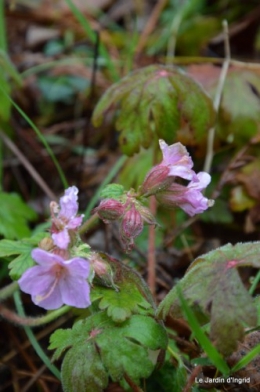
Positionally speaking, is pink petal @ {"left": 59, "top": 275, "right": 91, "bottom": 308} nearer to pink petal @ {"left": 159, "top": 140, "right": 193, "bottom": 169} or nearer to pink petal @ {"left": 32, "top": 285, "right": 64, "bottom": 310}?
pink petal @ {"left": 32, "top": 285, "right": 64, "bottom": 310}

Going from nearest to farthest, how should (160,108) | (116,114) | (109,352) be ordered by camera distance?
(109,352) → (160,108) → (116,114)

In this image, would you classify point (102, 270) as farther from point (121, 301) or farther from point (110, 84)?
point (110, 84)

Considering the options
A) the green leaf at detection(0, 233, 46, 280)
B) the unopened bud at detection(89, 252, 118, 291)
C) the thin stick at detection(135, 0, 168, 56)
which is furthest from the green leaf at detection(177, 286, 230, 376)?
the thin stick at detection(135, 0, 168, 56)

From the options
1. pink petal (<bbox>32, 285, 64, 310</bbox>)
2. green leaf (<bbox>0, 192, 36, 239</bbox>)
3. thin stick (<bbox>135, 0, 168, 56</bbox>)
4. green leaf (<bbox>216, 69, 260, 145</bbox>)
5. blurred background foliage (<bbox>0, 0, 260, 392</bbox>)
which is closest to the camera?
pink petal (<bbox>32, 285, 64, 310</bbox>)

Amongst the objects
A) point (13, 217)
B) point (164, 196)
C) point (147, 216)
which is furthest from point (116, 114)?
point (147, 216)

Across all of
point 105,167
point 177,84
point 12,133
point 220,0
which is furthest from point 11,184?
point 220,0

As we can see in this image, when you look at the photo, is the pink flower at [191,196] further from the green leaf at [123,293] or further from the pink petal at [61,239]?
the pink petal at [61,239]

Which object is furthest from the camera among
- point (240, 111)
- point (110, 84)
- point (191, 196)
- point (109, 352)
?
point (110, 84)

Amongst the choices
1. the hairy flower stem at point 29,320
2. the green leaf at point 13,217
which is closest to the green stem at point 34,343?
the hairy flower stem at point 29,320
